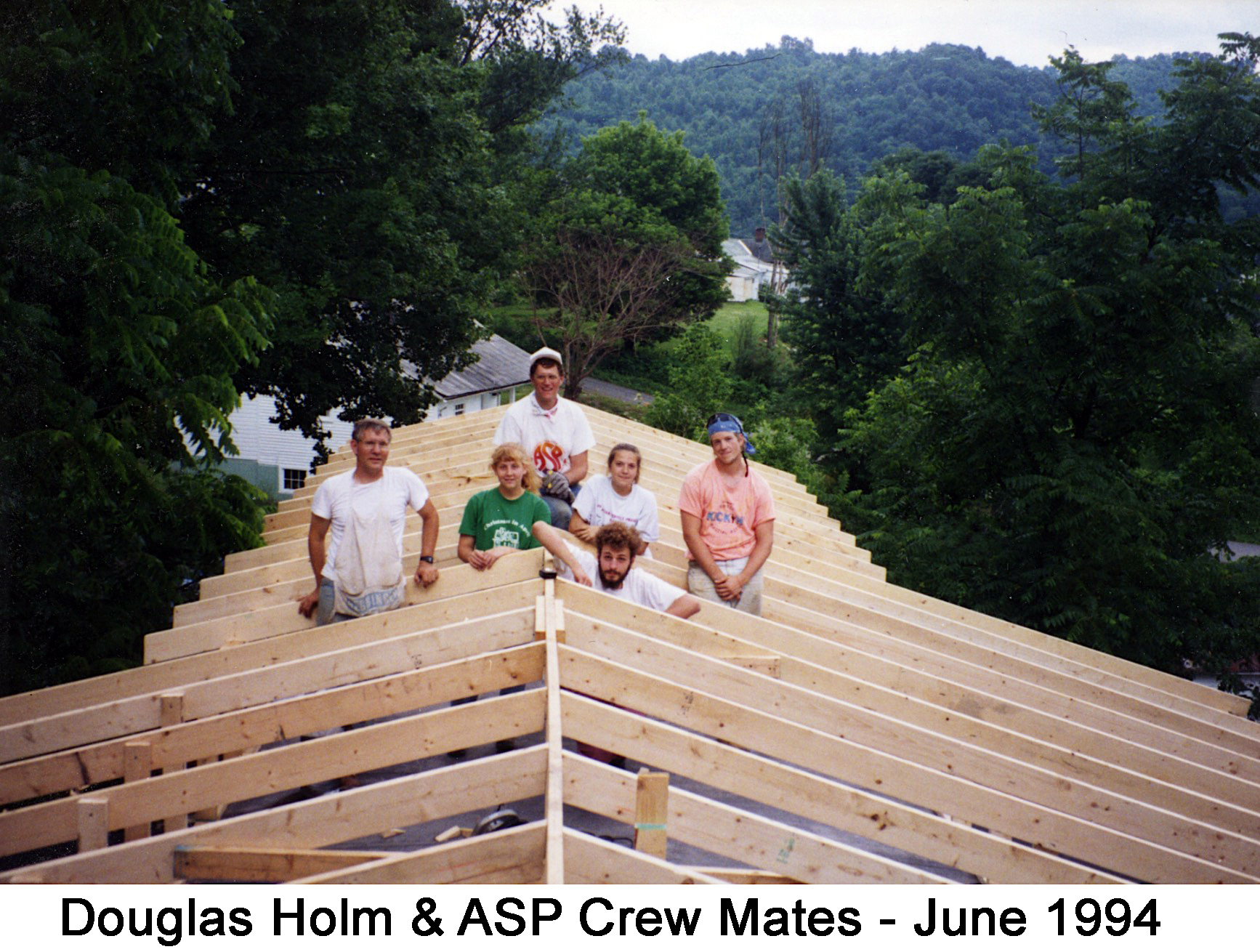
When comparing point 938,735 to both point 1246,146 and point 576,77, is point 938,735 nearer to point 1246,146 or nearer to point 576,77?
point 1246,146

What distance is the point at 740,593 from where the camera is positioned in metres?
5.54

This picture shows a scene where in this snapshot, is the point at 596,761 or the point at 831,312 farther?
the point at 831,312

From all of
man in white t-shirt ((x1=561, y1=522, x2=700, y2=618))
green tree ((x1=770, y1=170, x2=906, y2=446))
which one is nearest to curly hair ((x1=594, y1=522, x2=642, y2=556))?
man in white t-shirt ((x1=561, y1=522, x2=700, y2=618))

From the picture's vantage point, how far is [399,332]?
17391 mm

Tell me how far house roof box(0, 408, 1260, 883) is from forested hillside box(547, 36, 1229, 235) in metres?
43.7

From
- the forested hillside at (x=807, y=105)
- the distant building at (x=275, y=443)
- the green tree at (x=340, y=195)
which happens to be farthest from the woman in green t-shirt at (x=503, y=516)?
the forested hillside at (x=807, y=105)

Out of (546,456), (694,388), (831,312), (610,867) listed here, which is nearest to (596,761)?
(610,867)

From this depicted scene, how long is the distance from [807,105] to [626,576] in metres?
61.4

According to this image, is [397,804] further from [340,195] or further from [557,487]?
[340,195]

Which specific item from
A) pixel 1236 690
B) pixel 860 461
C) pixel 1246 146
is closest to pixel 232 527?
pixel 1236 690

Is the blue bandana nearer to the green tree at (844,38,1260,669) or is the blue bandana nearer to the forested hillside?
the green tree at (844,38,1260,669)

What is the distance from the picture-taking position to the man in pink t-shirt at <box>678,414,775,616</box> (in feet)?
18.2

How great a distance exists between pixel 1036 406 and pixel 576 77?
2357 centimetres

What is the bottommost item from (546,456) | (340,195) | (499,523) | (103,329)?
(499,523)
